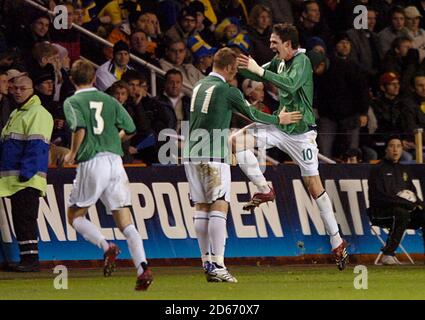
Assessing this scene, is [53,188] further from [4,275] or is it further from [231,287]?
[231,287]

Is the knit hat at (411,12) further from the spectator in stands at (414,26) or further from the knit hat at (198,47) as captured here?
the knit hat at (198,47)

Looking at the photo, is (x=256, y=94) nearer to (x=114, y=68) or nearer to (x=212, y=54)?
(x=212, y=54)

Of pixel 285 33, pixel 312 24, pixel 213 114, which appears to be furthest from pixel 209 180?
pixel 312 24

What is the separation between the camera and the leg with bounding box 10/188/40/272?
18.3m

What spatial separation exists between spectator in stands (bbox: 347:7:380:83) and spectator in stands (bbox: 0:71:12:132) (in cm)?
610

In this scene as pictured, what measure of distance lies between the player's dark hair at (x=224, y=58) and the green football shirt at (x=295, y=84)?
66cm

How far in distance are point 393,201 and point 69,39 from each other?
5.48 metres

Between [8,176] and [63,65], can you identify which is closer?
[8,176]

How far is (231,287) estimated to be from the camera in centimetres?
1569

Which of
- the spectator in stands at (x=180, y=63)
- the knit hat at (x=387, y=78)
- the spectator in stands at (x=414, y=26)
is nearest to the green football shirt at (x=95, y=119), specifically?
the spectator in stands at (x=180, y=63)

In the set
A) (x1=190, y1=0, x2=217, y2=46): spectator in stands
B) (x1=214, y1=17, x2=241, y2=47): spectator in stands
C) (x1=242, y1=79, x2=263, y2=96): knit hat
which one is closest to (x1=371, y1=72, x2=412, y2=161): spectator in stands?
(x1=242, y1=79, x2=263, y2=96): knit hat

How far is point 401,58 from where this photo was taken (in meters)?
23.5

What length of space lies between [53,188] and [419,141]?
509cm

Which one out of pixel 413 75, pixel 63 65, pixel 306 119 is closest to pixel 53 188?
pixel 63 65
